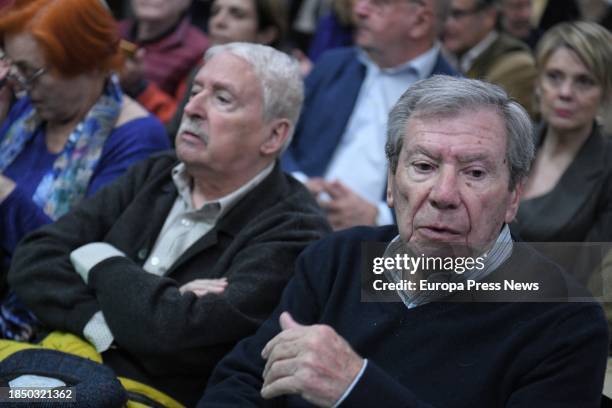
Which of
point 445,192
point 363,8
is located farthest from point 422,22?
point 445,192

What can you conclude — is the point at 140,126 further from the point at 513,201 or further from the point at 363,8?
the point at 513,201

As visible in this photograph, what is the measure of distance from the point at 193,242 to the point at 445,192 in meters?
1.01

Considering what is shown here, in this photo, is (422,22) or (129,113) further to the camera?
(422,22)

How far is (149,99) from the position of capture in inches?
181

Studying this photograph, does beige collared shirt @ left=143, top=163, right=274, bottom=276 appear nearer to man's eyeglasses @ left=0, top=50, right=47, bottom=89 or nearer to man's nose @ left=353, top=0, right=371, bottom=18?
man's eyeglasses @ left=0, top=50, right=47, bottom=89

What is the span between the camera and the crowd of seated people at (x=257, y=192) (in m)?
2.22

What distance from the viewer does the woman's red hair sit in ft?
11.2

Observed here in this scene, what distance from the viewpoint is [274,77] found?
299 centimetres

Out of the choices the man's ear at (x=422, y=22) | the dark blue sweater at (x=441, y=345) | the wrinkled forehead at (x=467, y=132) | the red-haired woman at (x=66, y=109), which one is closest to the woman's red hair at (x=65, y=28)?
the red-haired woman at (x=66, y=109)

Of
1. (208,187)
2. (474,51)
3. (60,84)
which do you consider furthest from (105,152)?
(474,51)

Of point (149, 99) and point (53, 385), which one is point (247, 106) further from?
point (149, 99)

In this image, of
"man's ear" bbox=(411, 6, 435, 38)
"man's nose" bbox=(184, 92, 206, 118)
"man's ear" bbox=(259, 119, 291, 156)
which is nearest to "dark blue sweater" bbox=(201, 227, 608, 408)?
"man's ear" bbox=(259, 119, 291, 156)

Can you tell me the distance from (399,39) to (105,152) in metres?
1.55

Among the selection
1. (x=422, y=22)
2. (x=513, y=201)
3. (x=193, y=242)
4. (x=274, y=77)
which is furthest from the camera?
(x=422, y=22)
